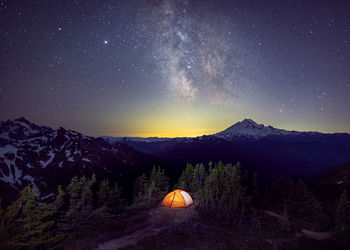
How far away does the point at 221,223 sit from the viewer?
2708 centimetres

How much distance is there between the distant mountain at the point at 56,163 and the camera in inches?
4766

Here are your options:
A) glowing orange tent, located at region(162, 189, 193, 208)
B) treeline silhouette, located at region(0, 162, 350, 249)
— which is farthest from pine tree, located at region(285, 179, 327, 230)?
glowing orange tent, located at region(162, 189, 193, 208)

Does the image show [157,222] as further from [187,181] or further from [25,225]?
[187,181]

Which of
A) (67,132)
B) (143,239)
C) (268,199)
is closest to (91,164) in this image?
(67,132)

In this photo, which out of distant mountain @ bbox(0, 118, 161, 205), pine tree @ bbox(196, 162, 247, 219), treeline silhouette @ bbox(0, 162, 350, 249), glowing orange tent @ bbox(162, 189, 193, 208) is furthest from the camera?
distant mountain @ bbox(0, 118, 161, 205)

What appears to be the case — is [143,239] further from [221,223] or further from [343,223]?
[343,223]

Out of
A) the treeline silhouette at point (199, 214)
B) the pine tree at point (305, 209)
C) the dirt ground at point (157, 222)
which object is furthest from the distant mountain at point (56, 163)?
the pine tree at point (305, 209)

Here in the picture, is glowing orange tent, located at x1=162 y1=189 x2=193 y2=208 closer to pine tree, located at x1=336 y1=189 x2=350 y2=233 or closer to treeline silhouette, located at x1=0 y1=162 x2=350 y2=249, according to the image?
treeline silhouette, located at x1=0 y1=162 x2=350 y2=249

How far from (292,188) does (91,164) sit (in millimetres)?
143233

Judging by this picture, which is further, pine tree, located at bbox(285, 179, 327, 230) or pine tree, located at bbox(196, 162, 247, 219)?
pine tree, located at bbox(196, 162, 247, 219)

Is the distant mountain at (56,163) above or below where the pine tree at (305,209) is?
below

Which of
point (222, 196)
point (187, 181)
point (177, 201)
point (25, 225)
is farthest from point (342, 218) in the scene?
point (25, 225)

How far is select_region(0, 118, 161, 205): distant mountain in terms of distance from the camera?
12106 cm

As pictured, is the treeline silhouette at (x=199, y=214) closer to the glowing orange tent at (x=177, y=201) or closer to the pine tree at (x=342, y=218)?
the pine tree at (x=342, y=218)
